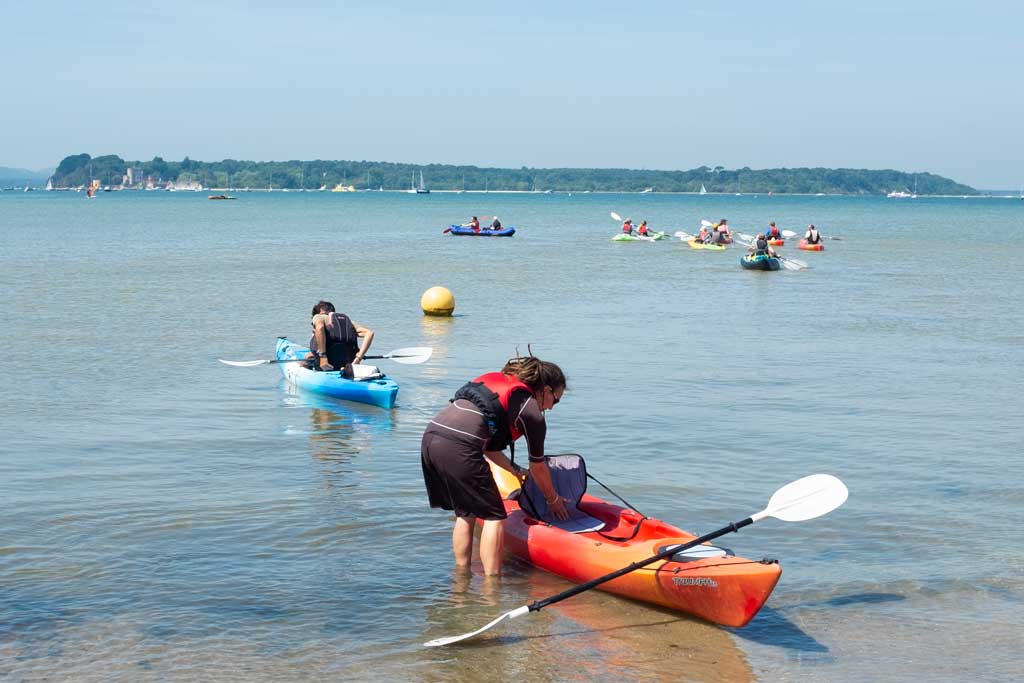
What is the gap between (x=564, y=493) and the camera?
8953 millimetres

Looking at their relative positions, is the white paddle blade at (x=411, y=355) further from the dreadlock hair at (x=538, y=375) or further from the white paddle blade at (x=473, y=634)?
the white paddle blade at (x=473, y=634)

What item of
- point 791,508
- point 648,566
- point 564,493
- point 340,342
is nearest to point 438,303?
point 340,342

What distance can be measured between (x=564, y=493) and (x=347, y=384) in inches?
258

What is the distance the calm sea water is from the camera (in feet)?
23.7

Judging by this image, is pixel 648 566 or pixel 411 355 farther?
pixel 411 355

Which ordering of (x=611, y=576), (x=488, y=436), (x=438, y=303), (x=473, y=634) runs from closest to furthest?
(x=473, y=634), (x=611, y=576), (x=488, y=436), (x=438, y=303)

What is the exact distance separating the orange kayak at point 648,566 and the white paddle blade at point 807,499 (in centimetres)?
38

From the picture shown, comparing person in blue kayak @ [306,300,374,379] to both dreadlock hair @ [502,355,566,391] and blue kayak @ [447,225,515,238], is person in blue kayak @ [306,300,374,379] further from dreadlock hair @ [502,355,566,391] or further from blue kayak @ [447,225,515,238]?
blue kayak @ [447,225,515,238]

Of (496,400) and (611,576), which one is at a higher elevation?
(496,400)

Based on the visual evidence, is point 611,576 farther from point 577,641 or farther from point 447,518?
point 447,518

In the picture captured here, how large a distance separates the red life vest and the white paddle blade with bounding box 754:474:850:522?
1748mm

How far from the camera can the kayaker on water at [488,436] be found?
25.3 feet

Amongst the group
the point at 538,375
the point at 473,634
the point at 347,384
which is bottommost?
the point at 473,634

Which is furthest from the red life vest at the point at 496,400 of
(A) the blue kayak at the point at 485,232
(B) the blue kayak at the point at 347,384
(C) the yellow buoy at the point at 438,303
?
(A) the blue kayak at the point at 485,232
